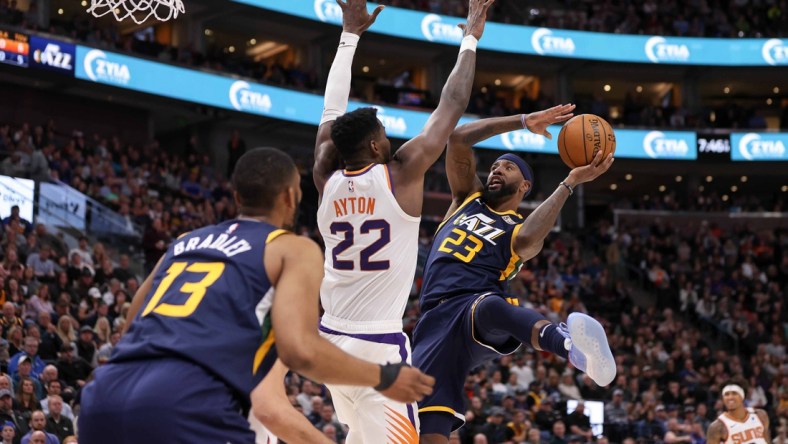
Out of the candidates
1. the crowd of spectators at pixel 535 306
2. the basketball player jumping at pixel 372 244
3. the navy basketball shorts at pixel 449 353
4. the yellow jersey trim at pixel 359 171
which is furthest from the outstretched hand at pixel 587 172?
the crowd of spectators at pixel 535 306

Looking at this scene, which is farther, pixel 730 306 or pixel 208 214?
pixel 730 306

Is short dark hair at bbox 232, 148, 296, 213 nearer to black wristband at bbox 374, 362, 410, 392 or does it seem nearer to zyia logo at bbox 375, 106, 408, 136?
black wristband at bbox 374, 362, 410, 392

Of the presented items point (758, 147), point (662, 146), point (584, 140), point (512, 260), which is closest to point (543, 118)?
point (584, 140)

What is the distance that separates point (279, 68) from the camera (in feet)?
98.1

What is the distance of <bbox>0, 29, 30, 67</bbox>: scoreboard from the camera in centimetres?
2253

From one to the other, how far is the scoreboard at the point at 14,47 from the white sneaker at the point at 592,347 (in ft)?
63.0

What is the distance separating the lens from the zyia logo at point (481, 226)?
7.29 m

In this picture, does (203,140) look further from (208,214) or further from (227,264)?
(227,264)

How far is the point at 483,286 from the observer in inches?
281

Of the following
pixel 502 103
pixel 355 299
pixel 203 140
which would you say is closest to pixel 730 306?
pixel 502 103

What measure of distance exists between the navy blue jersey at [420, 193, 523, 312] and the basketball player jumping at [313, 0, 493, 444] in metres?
1.11

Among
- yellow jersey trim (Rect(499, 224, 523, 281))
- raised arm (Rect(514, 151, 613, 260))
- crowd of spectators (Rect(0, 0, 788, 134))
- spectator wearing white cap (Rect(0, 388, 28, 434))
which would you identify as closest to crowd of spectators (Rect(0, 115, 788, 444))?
spectator wearing white cap (Rect(0, 388, 28, 434))

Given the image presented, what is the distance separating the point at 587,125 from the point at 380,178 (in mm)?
2439

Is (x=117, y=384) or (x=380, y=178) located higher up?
(x=380, y=178)
